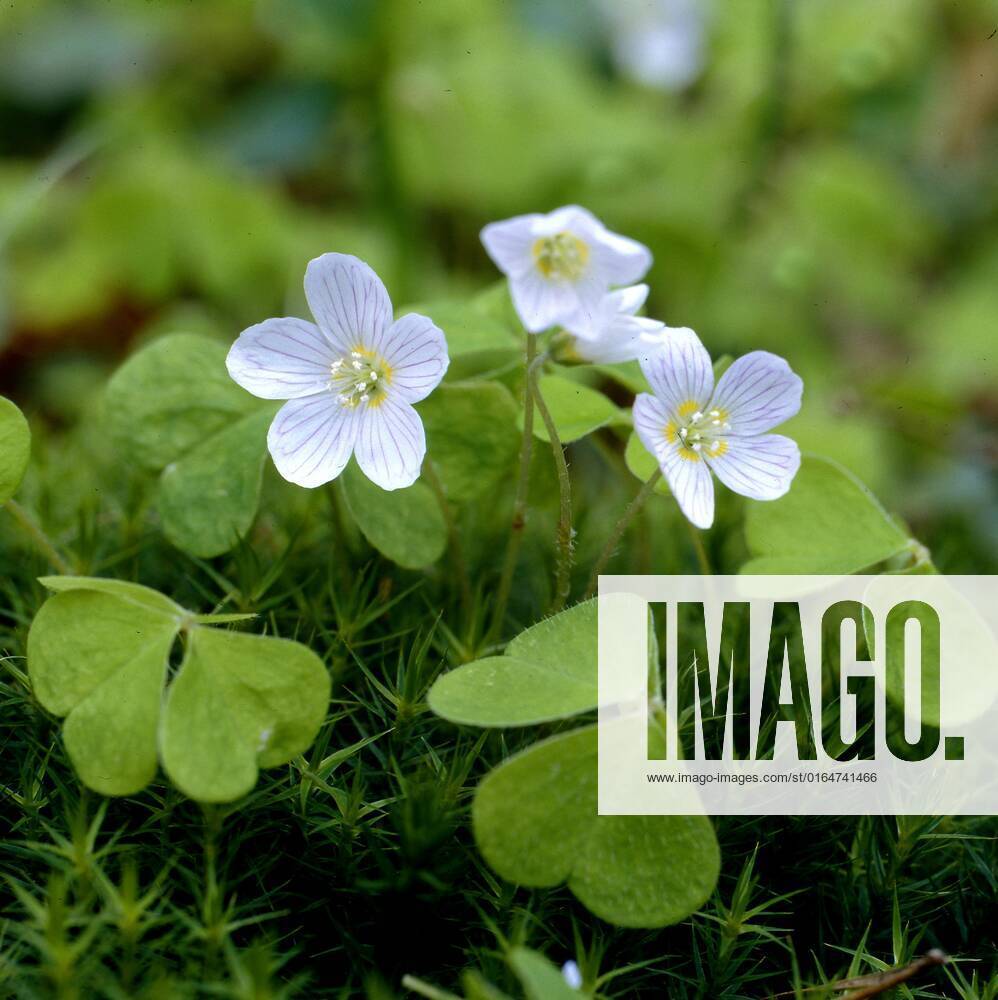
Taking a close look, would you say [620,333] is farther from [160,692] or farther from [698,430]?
[160,692]

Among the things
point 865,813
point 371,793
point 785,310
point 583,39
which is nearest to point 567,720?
point 371,793

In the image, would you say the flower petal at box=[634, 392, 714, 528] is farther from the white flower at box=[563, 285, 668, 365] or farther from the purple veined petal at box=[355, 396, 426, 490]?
the purple veined petal at box=[355, 396, 426, 490]

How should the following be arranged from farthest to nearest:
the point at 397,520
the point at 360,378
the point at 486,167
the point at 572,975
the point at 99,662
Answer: the point at 486,167 < the point at 397,520 < the point at 360,378 < the point at 99,662 < the point at 572,975

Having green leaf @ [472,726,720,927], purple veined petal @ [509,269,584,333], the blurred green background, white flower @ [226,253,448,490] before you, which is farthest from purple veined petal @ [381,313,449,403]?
the blurred green background

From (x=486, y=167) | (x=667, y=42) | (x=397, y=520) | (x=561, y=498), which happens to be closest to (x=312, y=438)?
(x=397, y=520)

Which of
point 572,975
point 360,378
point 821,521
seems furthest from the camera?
point 821,521

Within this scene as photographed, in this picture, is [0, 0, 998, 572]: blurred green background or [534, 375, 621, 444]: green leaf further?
[0, 0, 998, 572]: blurred green background
